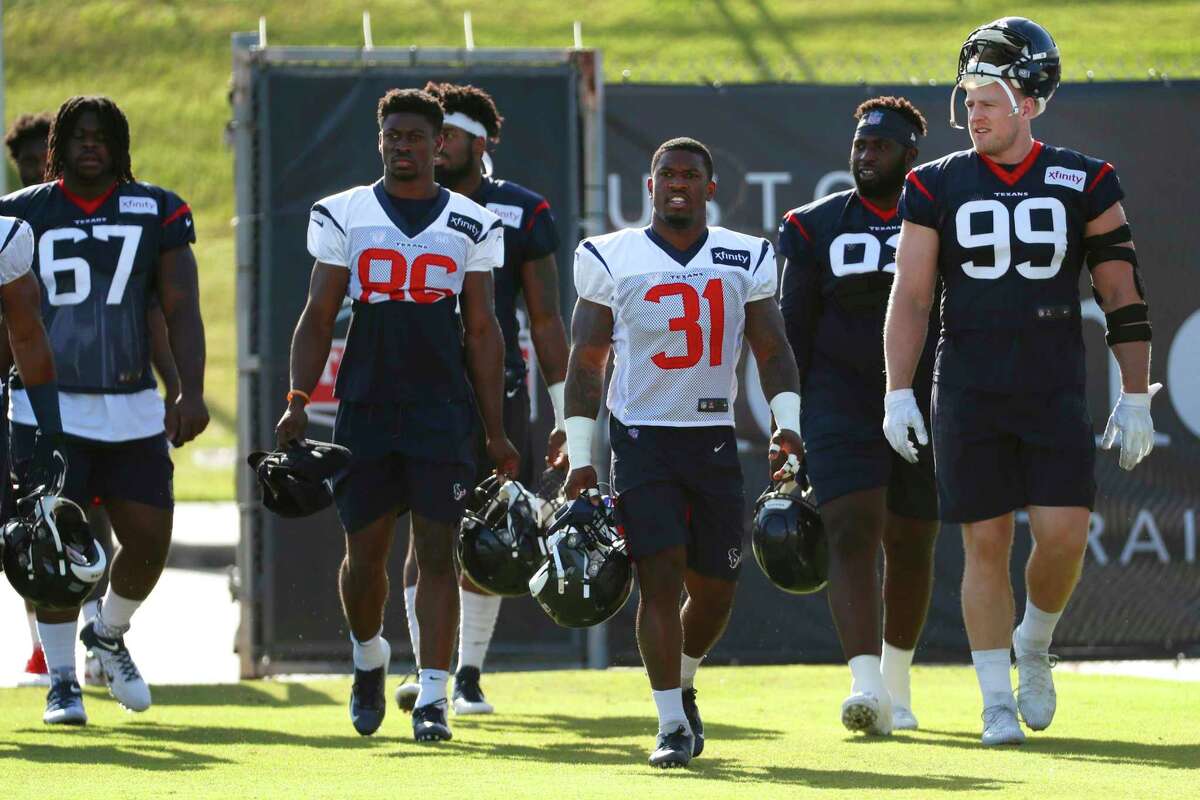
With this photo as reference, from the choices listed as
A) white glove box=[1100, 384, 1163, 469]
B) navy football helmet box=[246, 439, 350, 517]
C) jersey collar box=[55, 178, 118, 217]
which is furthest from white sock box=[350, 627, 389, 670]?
white glove box=[1100, 384, 1163, 469]

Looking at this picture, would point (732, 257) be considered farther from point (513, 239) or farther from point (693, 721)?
point (513, 239)

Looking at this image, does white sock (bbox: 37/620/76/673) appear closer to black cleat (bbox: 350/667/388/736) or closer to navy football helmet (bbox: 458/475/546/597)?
black cleat (bbox: 350/667/388/736)

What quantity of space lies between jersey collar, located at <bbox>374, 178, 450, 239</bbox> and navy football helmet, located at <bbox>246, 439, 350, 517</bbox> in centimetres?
77

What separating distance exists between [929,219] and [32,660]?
4.99 m

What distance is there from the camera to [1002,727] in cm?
721

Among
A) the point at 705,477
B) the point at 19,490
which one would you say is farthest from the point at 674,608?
the point at 19,490

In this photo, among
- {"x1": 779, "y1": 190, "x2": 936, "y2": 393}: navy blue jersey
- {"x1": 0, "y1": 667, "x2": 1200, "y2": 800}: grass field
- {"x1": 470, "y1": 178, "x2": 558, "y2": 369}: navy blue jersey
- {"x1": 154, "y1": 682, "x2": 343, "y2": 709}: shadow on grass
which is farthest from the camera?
{"x1": 154, "y1": 682, "x2": 343, "y2": 709}: shadow on grass

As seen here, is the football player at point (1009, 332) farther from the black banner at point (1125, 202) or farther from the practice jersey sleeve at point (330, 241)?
the black banner at point (1125, 202)

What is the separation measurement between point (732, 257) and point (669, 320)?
0.97ft

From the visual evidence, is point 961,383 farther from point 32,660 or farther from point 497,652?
point 32,660

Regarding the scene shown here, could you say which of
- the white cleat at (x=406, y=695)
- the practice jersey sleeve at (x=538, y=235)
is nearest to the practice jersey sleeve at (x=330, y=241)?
the practice jersey sleeve at (x=538, y=235)

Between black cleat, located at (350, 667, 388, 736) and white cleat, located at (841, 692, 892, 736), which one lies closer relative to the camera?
white cleat, located at (841, 692, 892, 736)

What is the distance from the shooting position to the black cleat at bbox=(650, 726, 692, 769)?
6.73 meters

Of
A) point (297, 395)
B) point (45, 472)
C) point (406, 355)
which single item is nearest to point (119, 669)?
point (45, 472)
